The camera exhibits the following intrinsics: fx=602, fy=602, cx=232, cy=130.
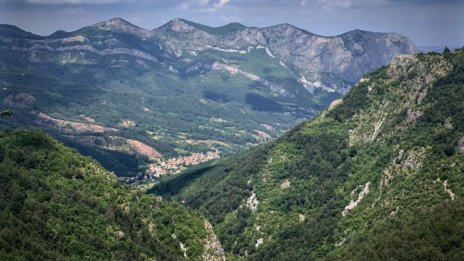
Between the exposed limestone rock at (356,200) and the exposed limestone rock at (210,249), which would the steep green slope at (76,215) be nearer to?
the exposed limestone rock at (210,249)

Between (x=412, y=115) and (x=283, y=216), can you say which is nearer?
(x=412, y=115)

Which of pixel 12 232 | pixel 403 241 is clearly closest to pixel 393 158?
pixel 403 241

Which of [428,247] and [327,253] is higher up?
[428,247]

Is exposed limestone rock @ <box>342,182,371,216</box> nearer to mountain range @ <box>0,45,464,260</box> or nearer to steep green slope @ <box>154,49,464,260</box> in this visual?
steep green slope @ <box>154,49,464,260</box>

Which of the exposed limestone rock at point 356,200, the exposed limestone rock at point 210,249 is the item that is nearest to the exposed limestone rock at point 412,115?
the exposed limestone rock at point 356,200

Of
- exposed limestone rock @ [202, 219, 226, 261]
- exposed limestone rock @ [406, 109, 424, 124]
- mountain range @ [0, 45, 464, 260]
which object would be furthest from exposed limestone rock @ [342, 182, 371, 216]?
exposed limestone rock @ [202, 219, 226, 261]

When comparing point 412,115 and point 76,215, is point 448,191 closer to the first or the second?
point 412,115

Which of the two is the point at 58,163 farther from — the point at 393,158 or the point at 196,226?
the point at 393,158

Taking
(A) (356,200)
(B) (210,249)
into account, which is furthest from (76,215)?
Answer: (A) (356,200)
